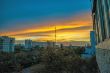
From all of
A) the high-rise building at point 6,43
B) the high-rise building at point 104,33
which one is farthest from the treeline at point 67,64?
the high-rise building at point 6,43

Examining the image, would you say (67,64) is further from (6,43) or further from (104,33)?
(6,43)

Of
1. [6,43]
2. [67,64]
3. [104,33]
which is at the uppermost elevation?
[6,43]

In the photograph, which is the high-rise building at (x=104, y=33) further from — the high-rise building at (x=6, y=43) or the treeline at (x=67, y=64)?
the high-rise building at (x=6, y=43)

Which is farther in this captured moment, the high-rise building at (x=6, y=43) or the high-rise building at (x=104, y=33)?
the high-rise building at (x=6, y=43)

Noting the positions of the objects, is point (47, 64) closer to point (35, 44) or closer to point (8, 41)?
point (8, 41)

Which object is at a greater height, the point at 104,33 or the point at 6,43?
the point at 6,43

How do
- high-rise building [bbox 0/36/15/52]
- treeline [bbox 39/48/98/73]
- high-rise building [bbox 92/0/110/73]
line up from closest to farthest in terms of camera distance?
high-rise building [bbox 92/0/110/73] < treeline [bbox 39/48/98/73] < high-rise building [bbox 0/36/15/52]

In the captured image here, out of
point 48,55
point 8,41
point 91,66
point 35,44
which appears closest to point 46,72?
point 48,55

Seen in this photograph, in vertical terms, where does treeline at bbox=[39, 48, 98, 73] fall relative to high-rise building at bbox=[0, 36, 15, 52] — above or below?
below

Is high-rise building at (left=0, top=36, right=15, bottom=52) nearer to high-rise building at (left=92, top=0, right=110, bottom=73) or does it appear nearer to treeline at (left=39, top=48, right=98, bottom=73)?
treeline at (left=39, top=48, right=98, bottom=73)

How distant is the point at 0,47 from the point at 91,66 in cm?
5838

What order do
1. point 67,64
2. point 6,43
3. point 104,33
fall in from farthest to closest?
1. point 6,43
2. point 67,64
3. point 104,33

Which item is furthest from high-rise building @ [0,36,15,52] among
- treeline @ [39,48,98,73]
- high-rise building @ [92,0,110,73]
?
high-rise building @ [92,0,110,73]

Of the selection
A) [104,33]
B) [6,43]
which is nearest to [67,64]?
[104,33]
